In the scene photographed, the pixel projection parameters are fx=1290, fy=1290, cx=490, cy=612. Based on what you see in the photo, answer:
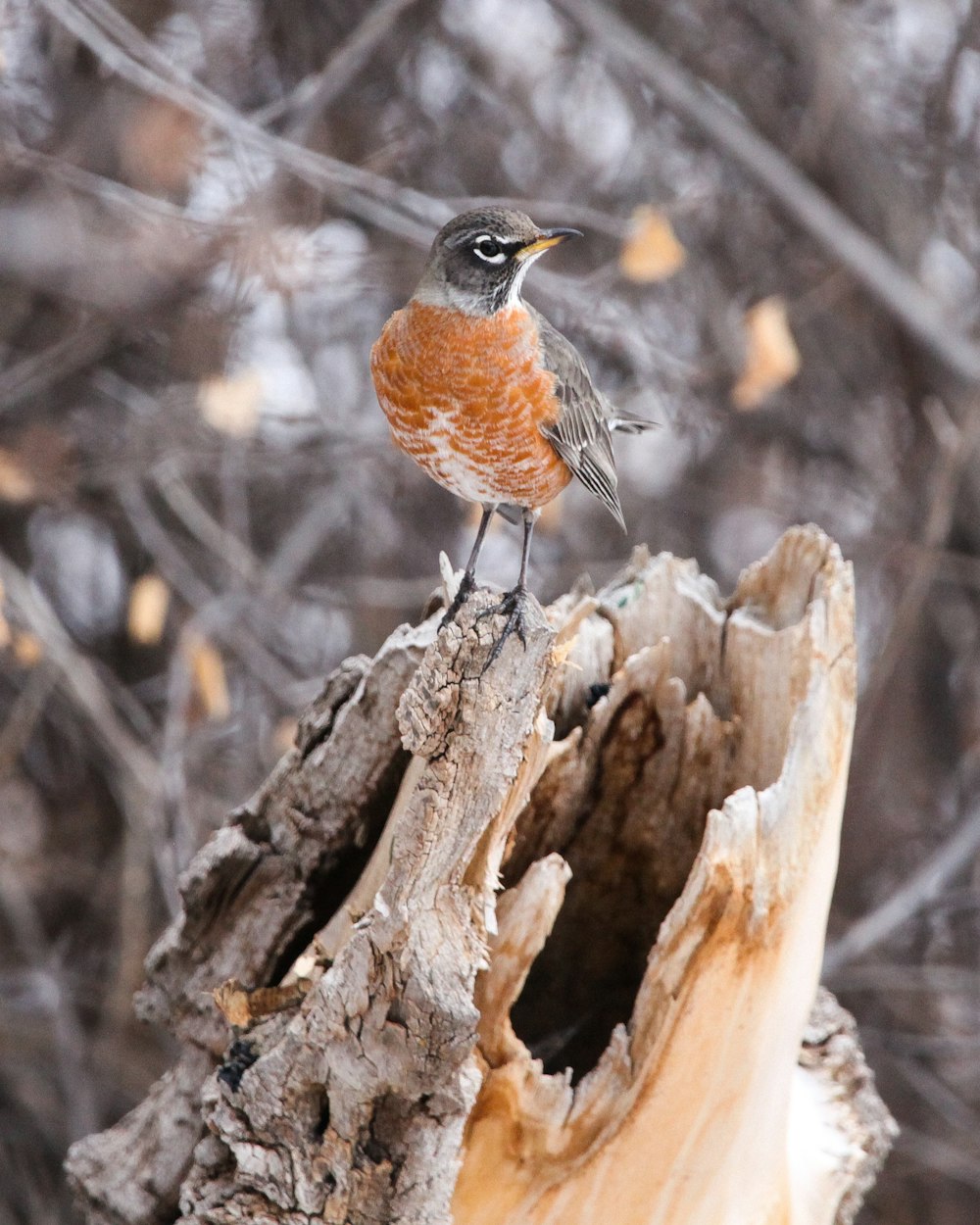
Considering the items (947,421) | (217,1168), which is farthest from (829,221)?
(217,1168)

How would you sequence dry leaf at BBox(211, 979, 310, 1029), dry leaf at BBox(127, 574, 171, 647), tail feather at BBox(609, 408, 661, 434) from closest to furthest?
dry leaf at BBox(211, 979, 310, 1029), tail feather at BBox(609, 408, 661, 434), dry leaf at BBox(127, 574, 171, 647)

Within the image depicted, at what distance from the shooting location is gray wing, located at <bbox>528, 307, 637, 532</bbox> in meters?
3.09

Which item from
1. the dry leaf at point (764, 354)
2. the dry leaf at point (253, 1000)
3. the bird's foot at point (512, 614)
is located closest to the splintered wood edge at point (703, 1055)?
the dry leaf at point (253, 1000)

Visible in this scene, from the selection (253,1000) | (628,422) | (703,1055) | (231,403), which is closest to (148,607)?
(231,403)

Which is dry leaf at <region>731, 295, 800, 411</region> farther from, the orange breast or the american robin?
the orange breast

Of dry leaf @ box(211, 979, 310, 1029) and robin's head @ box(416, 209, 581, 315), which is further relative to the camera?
robin's head @ box(416, 209, 581, 315)

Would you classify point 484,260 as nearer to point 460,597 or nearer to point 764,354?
point 460,597

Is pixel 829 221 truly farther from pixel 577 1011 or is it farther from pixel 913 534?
pixel 577 1011

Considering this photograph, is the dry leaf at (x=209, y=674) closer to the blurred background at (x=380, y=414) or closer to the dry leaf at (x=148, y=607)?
the blurred background at (x=380, y=414)

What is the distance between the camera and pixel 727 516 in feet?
20.1

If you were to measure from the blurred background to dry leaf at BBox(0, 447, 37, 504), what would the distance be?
2cm

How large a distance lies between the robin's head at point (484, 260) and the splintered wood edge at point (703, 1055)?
3.77 feet

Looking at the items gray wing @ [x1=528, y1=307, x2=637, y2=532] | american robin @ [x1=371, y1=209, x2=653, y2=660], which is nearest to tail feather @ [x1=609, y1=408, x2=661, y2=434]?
gray wing @ [x1=528, y1=307, x2=637, y2=532]

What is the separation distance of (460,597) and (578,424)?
→ 2.02 feet
